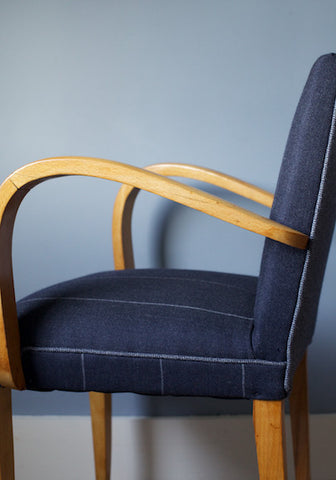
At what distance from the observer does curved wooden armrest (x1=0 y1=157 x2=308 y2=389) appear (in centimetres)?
79

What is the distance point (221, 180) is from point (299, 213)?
475 millimetres

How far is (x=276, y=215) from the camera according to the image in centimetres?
84

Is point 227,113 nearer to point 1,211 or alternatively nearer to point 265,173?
point 265,173

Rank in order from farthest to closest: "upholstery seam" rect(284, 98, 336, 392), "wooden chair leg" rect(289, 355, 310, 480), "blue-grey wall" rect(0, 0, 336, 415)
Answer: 1. "blue-grey wall" rect(0, 0, 336, 415)
2. "wooden chair leg" rect(289, 355, 310, 480)
3. "upholstery seam" rect(284, 98, 336, 392)

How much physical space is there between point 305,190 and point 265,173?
0.68 m

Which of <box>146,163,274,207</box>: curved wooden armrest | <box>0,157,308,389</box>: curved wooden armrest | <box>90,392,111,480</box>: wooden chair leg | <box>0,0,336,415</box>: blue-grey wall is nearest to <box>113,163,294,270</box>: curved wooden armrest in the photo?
<box>146,163,274,207</box>: curved wooden armrest

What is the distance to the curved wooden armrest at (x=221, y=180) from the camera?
1.23m

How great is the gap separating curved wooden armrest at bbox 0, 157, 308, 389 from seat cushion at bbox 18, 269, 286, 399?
31 mm

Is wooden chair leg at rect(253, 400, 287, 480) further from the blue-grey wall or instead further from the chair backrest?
the blue-grey wall

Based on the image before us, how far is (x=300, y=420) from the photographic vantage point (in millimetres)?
1230

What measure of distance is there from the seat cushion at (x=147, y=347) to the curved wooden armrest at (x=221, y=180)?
1.21ft

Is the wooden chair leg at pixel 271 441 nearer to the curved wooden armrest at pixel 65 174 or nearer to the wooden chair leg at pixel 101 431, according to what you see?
the curved wooden armrest at pixel 65 174

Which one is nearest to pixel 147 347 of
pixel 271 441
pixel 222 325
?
pixel 222 325

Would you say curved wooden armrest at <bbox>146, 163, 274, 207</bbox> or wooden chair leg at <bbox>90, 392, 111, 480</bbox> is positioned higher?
curved wooden armrest at <bbox>146, 163, 274, 207</bbox>
